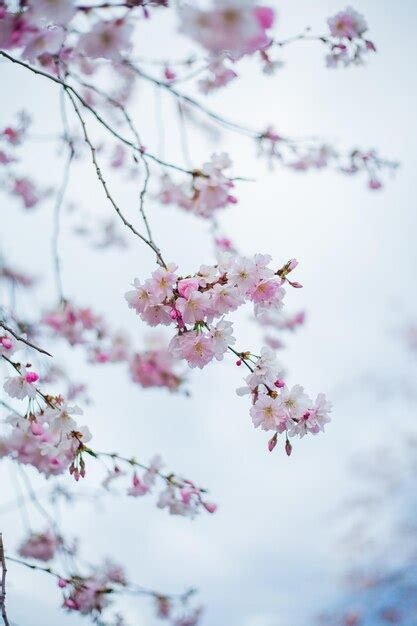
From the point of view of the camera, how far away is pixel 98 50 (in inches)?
57.0

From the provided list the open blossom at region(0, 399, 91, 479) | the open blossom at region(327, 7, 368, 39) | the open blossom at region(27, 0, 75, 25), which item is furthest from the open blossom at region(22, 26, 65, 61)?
the open blossom at region(327, 7, 368, 39)

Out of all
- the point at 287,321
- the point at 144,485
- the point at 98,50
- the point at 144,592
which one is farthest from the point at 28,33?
the point at 287,321

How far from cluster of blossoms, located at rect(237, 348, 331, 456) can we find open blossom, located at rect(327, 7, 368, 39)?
2.09 metres

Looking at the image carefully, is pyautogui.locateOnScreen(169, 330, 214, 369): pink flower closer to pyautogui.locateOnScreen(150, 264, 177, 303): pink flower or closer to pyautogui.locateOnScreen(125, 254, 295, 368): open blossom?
pyautogui.locateOnScreen(125, 254, 295, 368): open blossom

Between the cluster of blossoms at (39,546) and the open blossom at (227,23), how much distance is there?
409 cm

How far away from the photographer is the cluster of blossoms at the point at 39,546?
3.95 m

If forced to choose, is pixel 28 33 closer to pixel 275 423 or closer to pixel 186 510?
pixel 275 423

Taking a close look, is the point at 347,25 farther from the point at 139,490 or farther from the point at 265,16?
the point at 139,490

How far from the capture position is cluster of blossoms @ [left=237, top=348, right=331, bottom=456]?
5.25 ft

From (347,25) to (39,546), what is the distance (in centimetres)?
463

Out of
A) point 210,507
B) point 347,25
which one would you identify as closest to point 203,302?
point 210,507

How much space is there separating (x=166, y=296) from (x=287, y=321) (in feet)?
13.5

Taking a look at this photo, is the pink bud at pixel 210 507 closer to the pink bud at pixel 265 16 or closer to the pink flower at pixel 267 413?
the pink flower at pixel 267 413

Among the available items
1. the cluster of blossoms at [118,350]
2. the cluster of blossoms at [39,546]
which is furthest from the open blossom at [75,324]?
the cluster of blossoms at [39,546]
